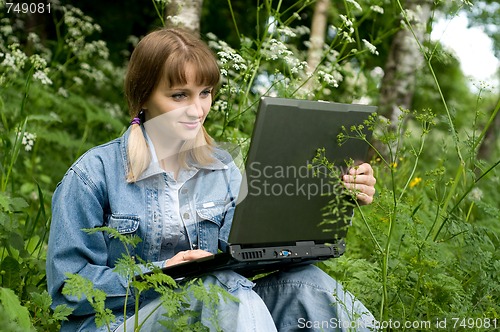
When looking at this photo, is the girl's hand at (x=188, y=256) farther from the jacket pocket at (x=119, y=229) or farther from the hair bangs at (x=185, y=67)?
the hair bangs at (x=185, y=67)

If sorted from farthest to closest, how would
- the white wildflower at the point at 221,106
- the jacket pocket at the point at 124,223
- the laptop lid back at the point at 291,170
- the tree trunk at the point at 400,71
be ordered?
the tree trunk at the point at 400,71, the white wildflower at the point at 221,106, the jacket pocket at the point at 124,223, the laptop lid back at the point at 291,170

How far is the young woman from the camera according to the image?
79.4 inches

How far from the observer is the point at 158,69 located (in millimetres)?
2229

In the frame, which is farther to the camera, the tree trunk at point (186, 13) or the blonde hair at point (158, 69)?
the tree trunk at point (186, 13)

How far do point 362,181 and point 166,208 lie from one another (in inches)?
22.8

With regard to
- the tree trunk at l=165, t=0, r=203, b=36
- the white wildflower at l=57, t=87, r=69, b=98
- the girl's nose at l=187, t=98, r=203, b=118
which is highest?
the tree trunk at l=165, t=0, r=203, b=36

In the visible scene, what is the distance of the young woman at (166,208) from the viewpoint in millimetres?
2018

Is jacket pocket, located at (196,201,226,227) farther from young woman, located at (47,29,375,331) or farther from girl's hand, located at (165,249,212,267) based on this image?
girl's hand, located at (165,249,212,267)

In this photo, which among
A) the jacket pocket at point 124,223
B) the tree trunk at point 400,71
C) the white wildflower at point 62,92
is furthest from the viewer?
the tree trunk at point 400,71

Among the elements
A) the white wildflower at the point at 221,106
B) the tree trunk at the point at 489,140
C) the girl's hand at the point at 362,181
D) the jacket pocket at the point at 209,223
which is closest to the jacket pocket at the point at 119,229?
the jacket pocket at the point at 209,223

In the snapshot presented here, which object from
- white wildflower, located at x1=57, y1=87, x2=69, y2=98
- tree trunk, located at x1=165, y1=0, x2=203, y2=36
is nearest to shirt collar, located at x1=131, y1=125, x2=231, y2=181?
tree trunk, located at x1=165, y1=0, x2=203, y2=36

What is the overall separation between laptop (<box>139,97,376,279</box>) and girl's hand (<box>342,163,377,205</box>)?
0.02m

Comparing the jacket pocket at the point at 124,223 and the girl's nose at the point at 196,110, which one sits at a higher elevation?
the girl's nose at the point at 196,110

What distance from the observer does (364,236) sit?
3092 millimetres
